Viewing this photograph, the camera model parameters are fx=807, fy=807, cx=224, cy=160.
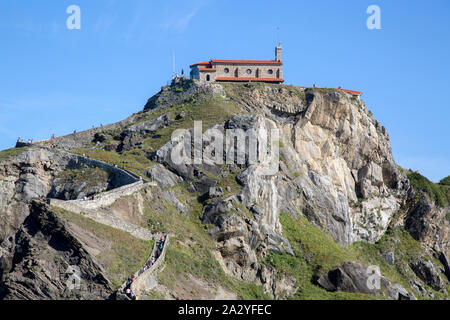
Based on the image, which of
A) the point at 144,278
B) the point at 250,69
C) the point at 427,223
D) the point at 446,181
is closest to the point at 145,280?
A: the point at 144,278

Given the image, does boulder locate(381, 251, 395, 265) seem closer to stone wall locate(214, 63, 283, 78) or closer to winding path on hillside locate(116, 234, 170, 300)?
stone wall locate(214, 63, 283, 78)

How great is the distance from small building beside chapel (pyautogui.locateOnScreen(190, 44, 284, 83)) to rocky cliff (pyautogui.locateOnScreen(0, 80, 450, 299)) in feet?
13.9

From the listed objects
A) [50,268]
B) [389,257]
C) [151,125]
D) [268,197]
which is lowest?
[389,257]

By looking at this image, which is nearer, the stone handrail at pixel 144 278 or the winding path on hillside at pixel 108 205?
the stone handrail at pixel 144 278

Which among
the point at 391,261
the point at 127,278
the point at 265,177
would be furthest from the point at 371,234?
the point at 127,278

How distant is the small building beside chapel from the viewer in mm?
128875

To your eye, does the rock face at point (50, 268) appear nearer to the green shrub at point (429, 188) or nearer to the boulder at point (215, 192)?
the boulder at point (215, 192)

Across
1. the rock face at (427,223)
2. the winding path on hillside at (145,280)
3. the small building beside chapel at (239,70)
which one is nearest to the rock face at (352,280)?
the winding path on hillside at (145,280)

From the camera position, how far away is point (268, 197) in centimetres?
10125

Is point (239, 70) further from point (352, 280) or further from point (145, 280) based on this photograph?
point (145, 280)

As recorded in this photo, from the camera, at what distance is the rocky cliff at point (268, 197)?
89.8 metres

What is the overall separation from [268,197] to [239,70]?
35896mm

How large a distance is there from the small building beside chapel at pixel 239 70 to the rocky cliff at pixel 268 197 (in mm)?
4247

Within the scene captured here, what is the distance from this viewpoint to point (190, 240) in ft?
285
